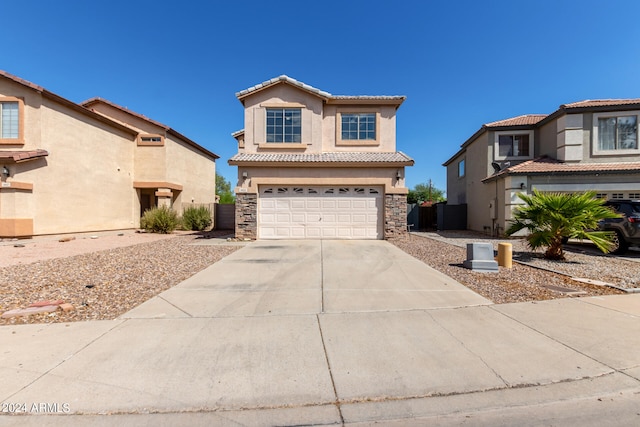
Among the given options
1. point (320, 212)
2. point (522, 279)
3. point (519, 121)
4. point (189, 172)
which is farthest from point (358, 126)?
point (189, 172)

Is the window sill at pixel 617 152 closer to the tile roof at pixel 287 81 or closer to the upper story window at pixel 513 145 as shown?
the upper story window at pixel 513 145

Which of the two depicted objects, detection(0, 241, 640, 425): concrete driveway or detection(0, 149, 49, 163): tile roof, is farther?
detection(0, 149, 49, 163): tile roof

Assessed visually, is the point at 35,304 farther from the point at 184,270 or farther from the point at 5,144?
the point at 5,144

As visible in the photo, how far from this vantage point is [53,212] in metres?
13.9

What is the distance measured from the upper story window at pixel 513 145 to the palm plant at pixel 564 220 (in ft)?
31.0

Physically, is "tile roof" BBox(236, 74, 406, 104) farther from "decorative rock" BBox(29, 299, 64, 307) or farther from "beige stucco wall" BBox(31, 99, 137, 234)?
"decorative rock" BBox(29, 299, 64, 307)

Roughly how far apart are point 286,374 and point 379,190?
36.7 ft

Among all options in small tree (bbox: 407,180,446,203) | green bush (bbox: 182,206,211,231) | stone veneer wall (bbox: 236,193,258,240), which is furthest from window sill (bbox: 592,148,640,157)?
small tree (bbox: 407,180,446,203)

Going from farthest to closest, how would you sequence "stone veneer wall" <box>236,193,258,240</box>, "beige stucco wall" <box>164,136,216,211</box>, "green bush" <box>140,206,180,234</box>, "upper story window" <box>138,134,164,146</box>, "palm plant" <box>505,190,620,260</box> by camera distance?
"beige stucco wall" <box>164,136,216,211</box>
"upper story window" <box>138,134,164,146</box>
"green bush" <box>140,206,180,234</box>
"stone veneer wall" <box>236,193,258,240</box>
"palm plant" <box>505,190,620,260</box>

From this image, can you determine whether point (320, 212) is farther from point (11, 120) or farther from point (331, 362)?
point (11, 120)

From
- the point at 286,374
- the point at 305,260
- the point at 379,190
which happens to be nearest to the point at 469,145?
the point at 379,190

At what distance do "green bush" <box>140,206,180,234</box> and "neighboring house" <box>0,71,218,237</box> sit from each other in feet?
6.66

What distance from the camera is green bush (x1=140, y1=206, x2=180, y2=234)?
17.0 metres

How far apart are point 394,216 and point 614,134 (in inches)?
491
